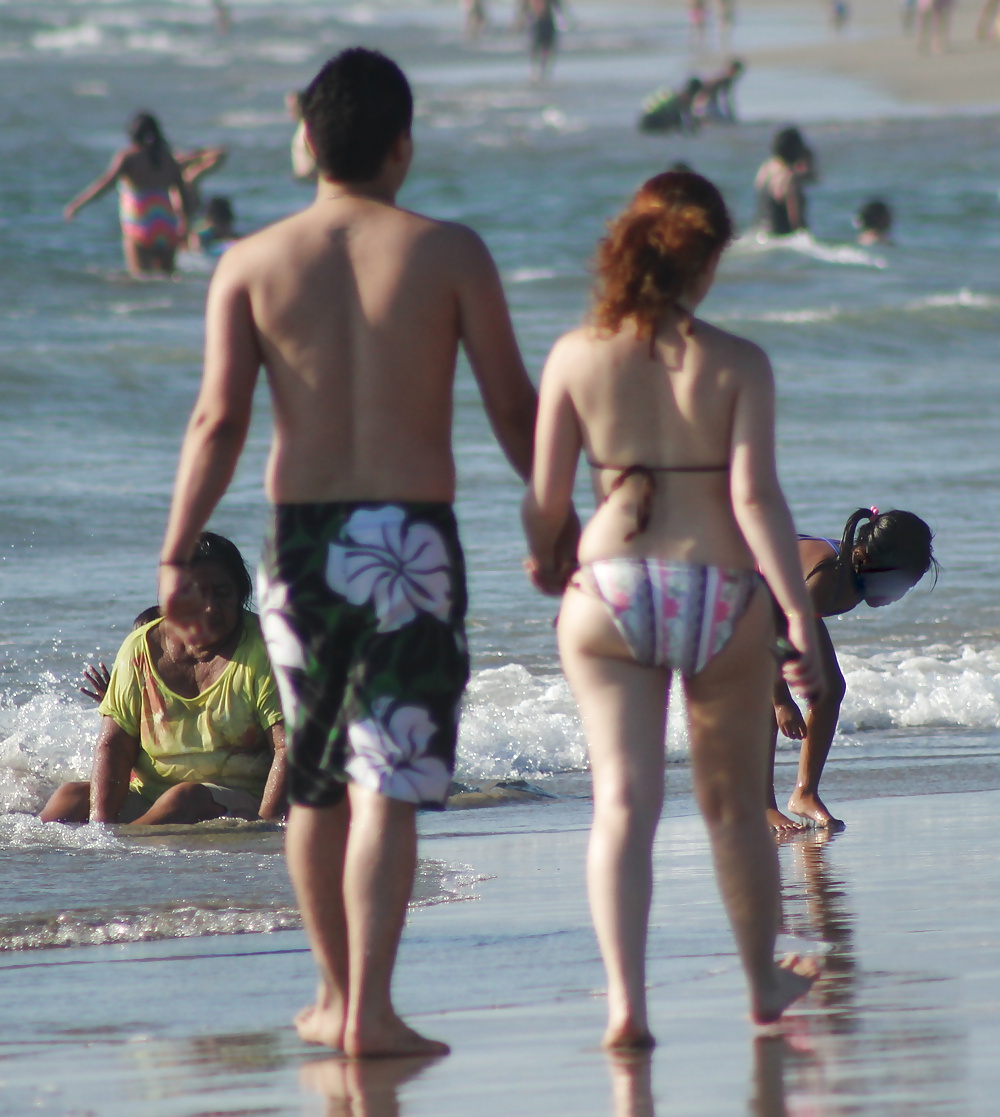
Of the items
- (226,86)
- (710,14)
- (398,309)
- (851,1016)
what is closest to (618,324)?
(398,309)

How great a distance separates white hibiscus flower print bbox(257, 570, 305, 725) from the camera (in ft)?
10.8

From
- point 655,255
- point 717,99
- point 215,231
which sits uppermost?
point 655,255

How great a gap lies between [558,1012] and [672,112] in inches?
1367

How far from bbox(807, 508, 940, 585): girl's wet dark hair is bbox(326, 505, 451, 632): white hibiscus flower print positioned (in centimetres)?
238

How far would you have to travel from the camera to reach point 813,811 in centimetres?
557

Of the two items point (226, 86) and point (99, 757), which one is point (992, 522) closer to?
point (99, 757)

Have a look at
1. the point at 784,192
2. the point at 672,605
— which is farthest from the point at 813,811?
the point at 784,192

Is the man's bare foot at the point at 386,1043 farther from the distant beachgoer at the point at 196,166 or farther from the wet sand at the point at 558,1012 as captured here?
the distant beachgoer at the point at 196,166

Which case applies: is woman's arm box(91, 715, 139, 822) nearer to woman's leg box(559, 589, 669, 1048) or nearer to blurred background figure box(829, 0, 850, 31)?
woman's leg box(559, 589, 669, 1048)

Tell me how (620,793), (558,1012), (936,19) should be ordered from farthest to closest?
(936,19)
(558,1012)
(620,793)

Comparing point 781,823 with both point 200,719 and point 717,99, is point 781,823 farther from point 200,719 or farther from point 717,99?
point 717,99

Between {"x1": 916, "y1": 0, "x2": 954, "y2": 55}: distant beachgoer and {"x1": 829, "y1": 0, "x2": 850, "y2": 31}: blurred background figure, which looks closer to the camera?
{"x1": 916, "y1": 0, "x2": 954, "y2": 55}: distant beachgoer

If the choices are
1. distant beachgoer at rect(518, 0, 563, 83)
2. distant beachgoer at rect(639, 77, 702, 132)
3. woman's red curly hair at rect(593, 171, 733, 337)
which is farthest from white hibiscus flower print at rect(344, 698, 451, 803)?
distant beachgoer at rect(518, 0, 563, 83)

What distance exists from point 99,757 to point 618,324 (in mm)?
2711
